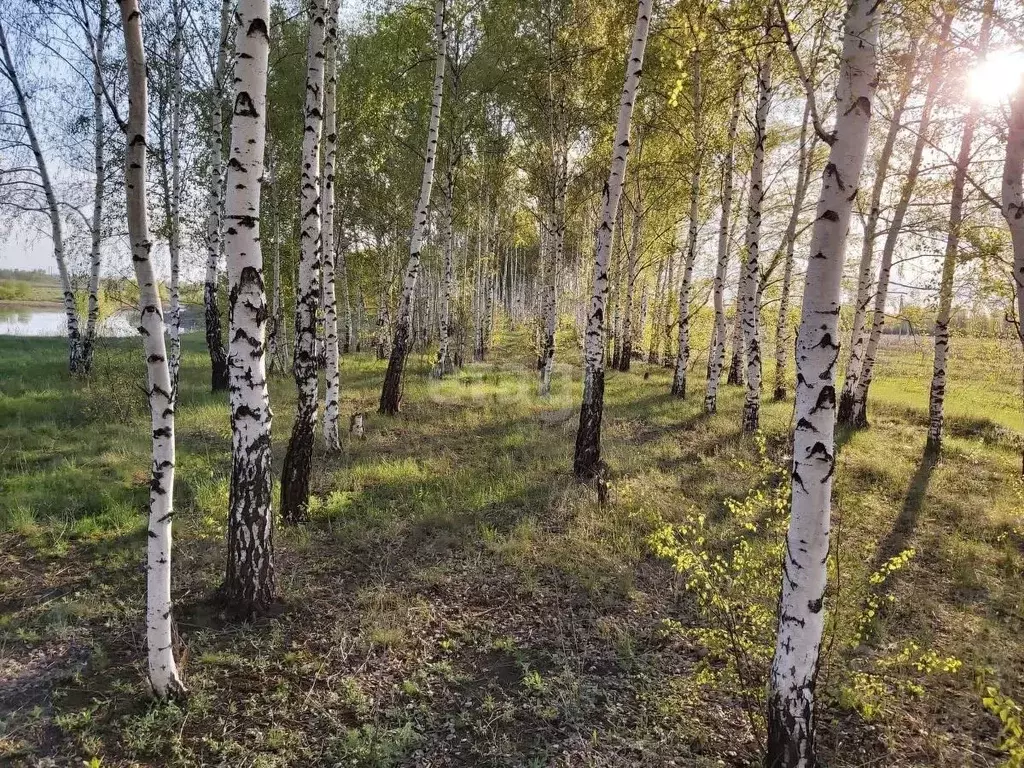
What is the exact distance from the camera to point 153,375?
10.3ft

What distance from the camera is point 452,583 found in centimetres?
534

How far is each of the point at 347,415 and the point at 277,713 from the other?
829cm

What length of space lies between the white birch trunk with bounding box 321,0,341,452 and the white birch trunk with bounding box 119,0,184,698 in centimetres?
455

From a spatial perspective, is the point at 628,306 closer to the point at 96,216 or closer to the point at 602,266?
the point at 602,266

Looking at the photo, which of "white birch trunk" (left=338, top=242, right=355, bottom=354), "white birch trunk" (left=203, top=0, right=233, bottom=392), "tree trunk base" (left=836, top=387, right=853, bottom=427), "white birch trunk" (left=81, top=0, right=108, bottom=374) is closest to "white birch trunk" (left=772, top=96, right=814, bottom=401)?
"tree trunk base" (left=836, top=387, right=853, bottom=427)

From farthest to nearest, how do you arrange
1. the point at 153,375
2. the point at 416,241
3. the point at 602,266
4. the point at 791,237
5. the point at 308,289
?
the point at 791,237, the point at 416,241, the point at 602,266, the point at 308,289, the point at 153,375

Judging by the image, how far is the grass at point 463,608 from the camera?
3.42 metres

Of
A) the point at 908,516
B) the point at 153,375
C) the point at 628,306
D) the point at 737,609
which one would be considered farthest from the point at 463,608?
the point at 628,306

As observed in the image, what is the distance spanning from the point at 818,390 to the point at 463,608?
3.66 metres

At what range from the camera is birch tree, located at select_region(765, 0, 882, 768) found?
8.79 ft

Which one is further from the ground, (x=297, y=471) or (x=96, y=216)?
(x=96, y=216)

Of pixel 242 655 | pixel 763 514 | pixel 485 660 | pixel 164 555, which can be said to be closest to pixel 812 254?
pixel 485 660

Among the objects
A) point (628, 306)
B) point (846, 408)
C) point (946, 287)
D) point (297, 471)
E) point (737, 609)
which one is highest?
point (946, 287)

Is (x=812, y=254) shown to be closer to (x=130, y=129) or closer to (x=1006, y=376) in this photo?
(x=130, y=129)
